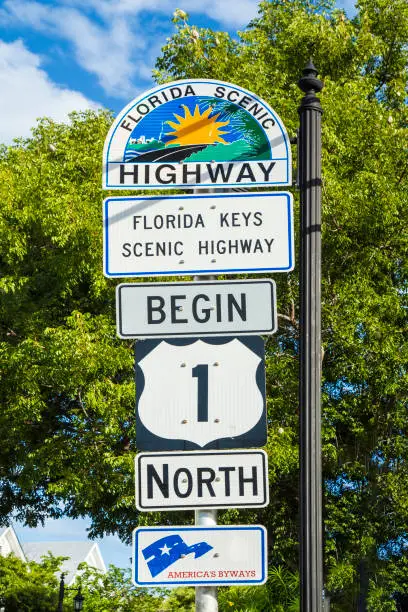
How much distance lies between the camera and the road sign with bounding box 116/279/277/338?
402 centimetres

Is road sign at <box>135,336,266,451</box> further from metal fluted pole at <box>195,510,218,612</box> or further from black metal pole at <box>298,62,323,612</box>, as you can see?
black metal pole at <box>298,62,323,612</box>

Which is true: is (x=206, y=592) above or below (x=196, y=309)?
below

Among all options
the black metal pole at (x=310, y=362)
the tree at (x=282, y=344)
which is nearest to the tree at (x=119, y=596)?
the tree at (x=282, y=344)

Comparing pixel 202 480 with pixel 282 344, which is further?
pixel 282 344

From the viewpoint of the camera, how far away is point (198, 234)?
166 inches

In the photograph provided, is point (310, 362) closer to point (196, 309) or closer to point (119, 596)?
point (196, 309)

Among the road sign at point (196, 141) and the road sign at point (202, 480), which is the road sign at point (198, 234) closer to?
the road sign at point (196, 141)

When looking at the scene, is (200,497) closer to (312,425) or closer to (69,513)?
(312,425)

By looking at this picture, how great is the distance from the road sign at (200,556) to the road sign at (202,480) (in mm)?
110

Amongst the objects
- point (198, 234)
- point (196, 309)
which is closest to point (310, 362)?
point (196, 309)

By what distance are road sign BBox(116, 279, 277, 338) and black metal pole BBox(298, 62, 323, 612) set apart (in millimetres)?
396

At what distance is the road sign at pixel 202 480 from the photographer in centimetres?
379

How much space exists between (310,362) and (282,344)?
57.7 ft

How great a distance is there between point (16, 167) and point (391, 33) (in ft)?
35.4
